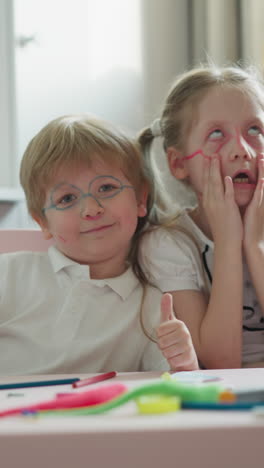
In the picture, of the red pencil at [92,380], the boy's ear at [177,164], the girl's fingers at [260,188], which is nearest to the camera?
the red pencil at [92,380]

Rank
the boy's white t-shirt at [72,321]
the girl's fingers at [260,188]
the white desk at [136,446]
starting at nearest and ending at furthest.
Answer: the white desk at [136,446]
the boy's white t-shirt at [72,321]
the girl's fingers at [260,188]

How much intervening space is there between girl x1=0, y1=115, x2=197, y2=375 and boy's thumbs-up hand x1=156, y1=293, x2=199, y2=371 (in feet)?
0.77

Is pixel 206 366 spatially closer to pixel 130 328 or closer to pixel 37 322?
pixel 130 328

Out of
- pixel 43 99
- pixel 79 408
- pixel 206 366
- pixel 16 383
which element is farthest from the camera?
pixel 43 99

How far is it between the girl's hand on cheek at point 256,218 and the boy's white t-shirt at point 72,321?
0.64 feet

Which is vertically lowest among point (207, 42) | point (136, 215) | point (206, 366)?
point (206, 366)

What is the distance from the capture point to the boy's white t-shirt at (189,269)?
→ 46.0 inches

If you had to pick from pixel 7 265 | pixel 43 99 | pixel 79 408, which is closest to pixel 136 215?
pixel 7 265

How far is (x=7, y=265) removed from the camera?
1.19m

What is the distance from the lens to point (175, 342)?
0.86 m

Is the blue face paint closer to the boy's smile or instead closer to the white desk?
the boy's smile

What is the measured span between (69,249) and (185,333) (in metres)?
0.36

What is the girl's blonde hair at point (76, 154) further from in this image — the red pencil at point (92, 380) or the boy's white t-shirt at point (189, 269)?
the red pencil at point (92, 380)

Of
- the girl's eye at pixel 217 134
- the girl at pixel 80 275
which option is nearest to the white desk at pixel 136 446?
the girl at pixel 80 275
